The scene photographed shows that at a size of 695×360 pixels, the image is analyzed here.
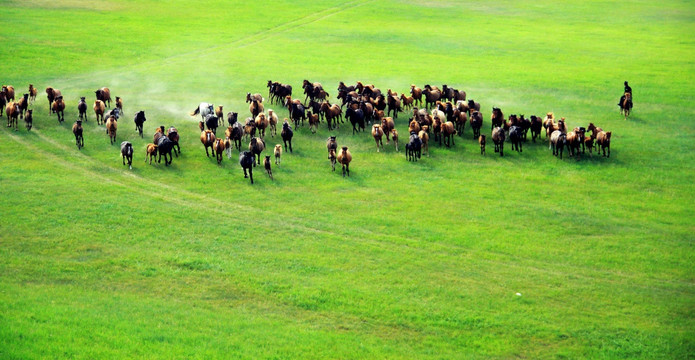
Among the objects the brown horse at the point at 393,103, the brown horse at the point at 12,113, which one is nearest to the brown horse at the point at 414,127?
the brown horse at the point at 393,103

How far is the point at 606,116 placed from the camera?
42594 mm

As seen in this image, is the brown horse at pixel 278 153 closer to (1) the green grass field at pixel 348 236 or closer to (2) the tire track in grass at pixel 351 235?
(1) the green grass field at pixel 348 236

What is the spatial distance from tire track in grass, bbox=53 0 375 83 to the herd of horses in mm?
9039

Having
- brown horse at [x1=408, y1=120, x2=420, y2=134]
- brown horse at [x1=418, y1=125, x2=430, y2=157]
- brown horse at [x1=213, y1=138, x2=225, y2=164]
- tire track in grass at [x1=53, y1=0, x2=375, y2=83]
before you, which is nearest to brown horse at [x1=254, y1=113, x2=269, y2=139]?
brown horse at [x1=213, y1=138, x2=225, y2=164]

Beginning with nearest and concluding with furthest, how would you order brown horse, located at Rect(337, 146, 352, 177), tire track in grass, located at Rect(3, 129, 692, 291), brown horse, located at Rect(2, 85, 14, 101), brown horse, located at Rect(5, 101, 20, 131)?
tire track in grass, located at Rect(3, 129, 692, 291) → brown horse, located at Rect(337, 146, 352, 177) → brown horse, located at Rect(5, 101, 20, 131) → brown horse, located at Rect(2, 85, 14, 101)

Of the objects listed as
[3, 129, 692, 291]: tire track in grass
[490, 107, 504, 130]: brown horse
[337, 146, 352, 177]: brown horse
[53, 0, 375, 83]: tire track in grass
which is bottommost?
[3, 129, 692, 291]: tire track in grass

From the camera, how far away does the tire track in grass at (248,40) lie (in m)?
50.7

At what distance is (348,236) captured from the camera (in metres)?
26.9

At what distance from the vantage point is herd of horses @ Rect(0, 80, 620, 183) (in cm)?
3441

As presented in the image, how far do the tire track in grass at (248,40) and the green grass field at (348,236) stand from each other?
81 centimetres

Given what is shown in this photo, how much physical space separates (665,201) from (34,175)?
89.5 feet

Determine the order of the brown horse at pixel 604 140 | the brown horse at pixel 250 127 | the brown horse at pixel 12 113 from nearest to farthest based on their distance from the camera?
the brown horse at pixel 604 140
the brown horse at pixel 250 127
the brown horse at pixel 12 113

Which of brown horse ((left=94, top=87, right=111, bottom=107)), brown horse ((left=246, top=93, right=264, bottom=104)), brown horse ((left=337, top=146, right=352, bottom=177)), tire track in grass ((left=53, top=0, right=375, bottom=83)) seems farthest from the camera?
tire track in grass ((left=53, top=0, right=375, bottom=83))

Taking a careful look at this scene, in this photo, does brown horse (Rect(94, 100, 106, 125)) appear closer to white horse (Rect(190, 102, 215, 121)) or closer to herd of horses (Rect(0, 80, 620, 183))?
herd of horses (Rect(0, 80, 620, 183))
